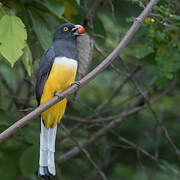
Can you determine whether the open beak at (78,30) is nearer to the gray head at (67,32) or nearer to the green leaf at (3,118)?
the gray head at (67,32)

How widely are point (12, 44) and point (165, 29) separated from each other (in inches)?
57.5

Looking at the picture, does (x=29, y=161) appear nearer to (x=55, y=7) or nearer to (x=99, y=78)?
(x=55, y=7)

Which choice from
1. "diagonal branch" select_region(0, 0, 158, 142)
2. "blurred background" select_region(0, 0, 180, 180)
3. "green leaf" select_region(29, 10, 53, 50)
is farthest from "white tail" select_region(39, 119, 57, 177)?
"diagonal branch" select_region(0, 0, 158, 142)

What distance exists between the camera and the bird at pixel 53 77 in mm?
3793

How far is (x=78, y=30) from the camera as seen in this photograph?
3.85 m

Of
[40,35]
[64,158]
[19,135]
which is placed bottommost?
[64,158]

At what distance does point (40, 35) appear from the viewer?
3604mm

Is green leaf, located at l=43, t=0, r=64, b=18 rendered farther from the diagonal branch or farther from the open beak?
the diagonal branch

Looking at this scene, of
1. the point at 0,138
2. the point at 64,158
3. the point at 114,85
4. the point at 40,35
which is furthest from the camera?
the point at 114,85

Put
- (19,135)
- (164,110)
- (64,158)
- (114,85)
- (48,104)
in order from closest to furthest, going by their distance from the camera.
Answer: (48,104)
(19,135)
(64,158)
(164,110)
(114,85)

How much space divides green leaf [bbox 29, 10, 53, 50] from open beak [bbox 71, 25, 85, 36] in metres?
0.29

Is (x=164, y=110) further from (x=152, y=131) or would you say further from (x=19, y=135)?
(x=19, y=135)

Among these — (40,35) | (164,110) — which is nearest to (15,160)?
(40,35)

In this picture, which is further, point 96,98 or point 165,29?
point 96,98
